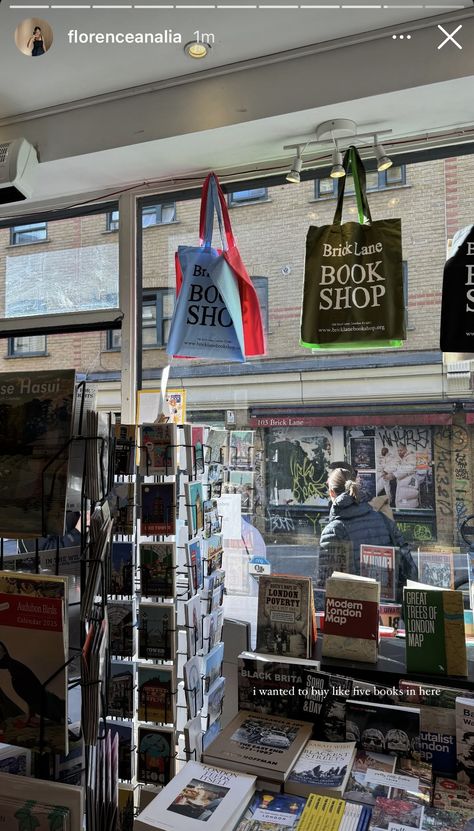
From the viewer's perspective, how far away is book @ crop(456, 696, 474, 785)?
1.64m

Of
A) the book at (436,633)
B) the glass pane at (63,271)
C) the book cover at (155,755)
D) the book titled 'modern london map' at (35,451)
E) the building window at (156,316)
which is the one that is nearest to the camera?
the book titled 'modern london map' at (35,451)

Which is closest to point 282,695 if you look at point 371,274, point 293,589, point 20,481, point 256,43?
point 293,589

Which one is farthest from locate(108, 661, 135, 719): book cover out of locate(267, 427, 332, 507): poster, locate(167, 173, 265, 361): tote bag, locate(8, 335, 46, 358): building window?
locate(8, 335, 46, 358): building window

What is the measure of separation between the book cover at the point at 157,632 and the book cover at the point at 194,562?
0.14 meters

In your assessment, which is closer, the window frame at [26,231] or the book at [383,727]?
the book at [383,727]

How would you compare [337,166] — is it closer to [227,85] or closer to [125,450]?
[227,85]

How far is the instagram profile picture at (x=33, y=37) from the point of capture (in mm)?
2311

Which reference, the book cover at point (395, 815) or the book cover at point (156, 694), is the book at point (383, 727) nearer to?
the book cover at point (395, 815)

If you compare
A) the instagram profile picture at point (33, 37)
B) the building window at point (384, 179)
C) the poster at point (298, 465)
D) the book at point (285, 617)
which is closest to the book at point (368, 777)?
the book at point (285, 617)

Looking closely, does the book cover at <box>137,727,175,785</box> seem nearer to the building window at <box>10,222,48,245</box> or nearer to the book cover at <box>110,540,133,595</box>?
the book cover at <box>110,540,133,595</box>

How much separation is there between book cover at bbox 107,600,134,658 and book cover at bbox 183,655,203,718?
26cm

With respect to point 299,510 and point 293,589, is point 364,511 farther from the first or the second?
point 293,589

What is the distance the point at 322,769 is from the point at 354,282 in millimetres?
1770

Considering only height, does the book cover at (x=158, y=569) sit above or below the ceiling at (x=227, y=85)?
below
